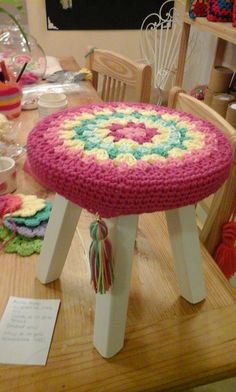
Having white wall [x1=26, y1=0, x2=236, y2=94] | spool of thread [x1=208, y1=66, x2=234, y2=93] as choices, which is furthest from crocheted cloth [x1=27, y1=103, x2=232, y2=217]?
white wall [x1=26, y1=0, x2=236, y2=94]

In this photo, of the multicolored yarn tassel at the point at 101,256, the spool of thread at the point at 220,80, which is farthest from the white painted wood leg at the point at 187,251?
the spool of thread at the point at 220,80

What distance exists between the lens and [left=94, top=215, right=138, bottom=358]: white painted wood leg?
0.40 metres

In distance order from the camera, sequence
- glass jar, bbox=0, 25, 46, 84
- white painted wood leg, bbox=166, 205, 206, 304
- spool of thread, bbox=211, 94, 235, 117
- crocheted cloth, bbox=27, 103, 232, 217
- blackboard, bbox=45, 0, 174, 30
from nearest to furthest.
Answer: crocheted cloth, bbox=27, 103, 232, 217, white painted wood leg, bbox=166, 205, 206, 304, glass jar, bbox=0, 25, 46, 84, spool of thread, bbox=211, 94, 235, 117, blackboard, bbox=45, 0, 174, 30

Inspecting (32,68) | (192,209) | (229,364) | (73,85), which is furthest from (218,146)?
(32,68)

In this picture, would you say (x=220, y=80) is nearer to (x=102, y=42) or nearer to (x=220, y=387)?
(x=102, y=42)

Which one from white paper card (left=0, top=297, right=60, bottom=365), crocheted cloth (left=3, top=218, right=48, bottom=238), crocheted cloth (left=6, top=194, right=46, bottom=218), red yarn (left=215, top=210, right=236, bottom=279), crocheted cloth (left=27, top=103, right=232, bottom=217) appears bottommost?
red yarn (left=215, top=210, right=236, bottom=279)

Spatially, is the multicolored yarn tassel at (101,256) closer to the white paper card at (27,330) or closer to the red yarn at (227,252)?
the white paper card at (27,330)

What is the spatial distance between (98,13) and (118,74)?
0.97 meters

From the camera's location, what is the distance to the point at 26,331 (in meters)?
0.46

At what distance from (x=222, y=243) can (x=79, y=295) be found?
318 mm

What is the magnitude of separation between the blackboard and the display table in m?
1.67

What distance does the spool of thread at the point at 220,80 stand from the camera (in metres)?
1.54

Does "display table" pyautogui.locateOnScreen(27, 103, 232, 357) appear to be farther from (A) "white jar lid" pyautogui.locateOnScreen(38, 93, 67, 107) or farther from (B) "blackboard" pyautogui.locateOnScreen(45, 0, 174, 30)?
(B) "blackboard" pyautogui.locateOnScreen(45, 0, 174, 30)

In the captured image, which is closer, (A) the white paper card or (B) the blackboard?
(A) the white paper card
